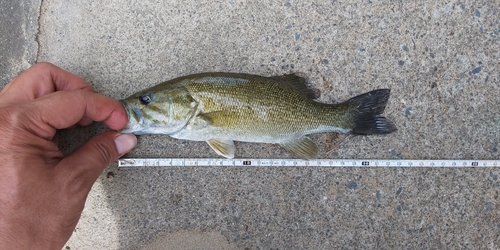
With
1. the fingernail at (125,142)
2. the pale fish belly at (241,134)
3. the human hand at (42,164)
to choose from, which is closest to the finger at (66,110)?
the human hand at (42,164)

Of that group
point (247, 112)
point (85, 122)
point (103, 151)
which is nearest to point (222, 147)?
point (247, 112)

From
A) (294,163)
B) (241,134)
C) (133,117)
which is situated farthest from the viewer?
(294,163)

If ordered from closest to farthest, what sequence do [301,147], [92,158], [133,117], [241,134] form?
[92,158], [133,117], [241,134], [301,147]

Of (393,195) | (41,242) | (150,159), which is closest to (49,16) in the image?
(150,159)

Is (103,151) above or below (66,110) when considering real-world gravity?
below

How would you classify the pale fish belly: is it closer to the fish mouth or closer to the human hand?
the fish mouth

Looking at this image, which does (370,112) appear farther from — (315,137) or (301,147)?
(301,147)

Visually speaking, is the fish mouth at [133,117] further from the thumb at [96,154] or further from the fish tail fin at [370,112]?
the fish tail fin at [370,112]
